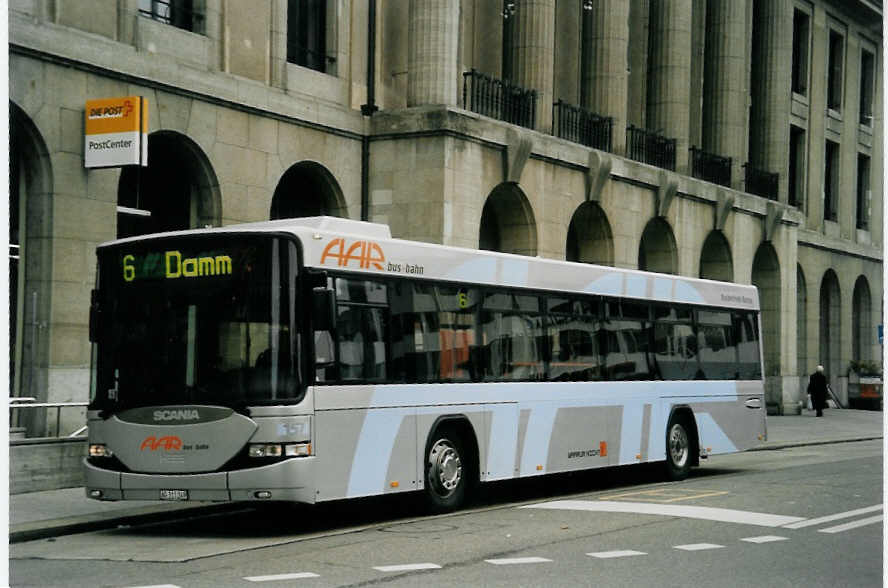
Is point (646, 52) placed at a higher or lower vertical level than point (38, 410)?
higher

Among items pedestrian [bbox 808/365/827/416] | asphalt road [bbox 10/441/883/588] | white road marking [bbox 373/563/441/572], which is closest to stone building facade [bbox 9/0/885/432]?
pedestrian [bbox 808/365/827/416]

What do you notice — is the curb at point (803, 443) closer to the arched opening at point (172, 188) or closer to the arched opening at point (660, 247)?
the arched opening at point (660, 247)

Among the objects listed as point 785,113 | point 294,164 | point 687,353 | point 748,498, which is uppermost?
point 785,113

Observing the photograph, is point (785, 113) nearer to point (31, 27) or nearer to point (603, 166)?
point (603, 166)

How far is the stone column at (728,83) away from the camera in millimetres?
39397

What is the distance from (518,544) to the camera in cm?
1203

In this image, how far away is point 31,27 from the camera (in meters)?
18.6

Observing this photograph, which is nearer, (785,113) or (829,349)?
(785,113)

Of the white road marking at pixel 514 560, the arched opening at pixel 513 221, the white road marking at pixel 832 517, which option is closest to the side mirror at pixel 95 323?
the white road marking at pixel 514 560

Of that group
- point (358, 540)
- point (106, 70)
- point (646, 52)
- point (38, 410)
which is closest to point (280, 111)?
point (106, 70)

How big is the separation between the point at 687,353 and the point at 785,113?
25159mm

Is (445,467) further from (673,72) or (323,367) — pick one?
(673,72)

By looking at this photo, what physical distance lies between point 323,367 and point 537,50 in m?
17.2

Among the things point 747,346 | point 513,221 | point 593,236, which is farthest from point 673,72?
point 747,346
